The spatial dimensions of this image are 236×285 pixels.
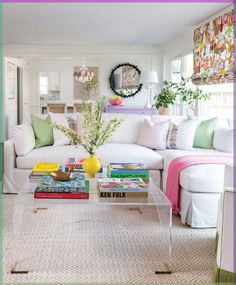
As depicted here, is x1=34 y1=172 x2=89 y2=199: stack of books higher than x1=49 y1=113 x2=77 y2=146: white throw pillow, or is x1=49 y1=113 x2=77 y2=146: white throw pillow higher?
x1=49 y1=113 x2=77 y2=146: white throw pillow

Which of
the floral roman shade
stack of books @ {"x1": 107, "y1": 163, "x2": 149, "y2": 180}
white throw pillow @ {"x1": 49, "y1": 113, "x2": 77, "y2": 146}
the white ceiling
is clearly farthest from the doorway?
stack of books @ {"x1": 107, "y1": 163, "x2": 149, "y2": 180}

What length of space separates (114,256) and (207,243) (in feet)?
2.59

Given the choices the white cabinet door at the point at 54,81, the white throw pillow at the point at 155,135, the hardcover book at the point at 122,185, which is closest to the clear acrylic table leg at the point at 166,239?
the hardcover book at the point at 122,185

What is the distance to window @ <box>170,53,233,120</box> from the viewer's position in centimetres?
616

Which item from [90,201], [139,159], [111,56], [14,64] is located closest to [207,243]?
[90,201]

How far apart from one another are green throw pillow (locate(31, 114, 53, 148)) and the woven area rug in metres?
1.18

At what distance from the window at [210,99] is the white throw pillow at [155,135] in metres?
1.03

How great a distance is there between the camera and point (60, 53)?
9.88 m

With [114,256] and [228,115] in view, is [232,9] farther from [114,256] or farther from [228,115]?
[114,256]

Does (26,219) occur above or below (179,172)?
below

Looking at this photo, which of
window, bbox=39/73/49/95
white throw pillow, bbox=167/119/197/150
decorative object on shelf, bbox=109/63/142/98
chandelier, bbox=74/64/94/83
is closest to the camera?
white throw pillow, bbox=167/119/197/150

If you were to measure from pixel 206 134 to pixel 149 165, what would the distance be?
0.91 meters

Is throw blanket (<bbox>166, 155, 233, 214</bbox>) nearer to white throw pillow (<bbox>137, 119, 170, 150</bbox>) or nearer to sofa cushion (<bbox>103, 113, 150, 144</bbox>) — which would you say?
white throw pillow (<bbox>137, 119, 170, 150</bbox>)

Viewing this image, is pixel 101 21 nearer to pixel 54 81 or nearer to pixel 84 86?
pixel 84 86
